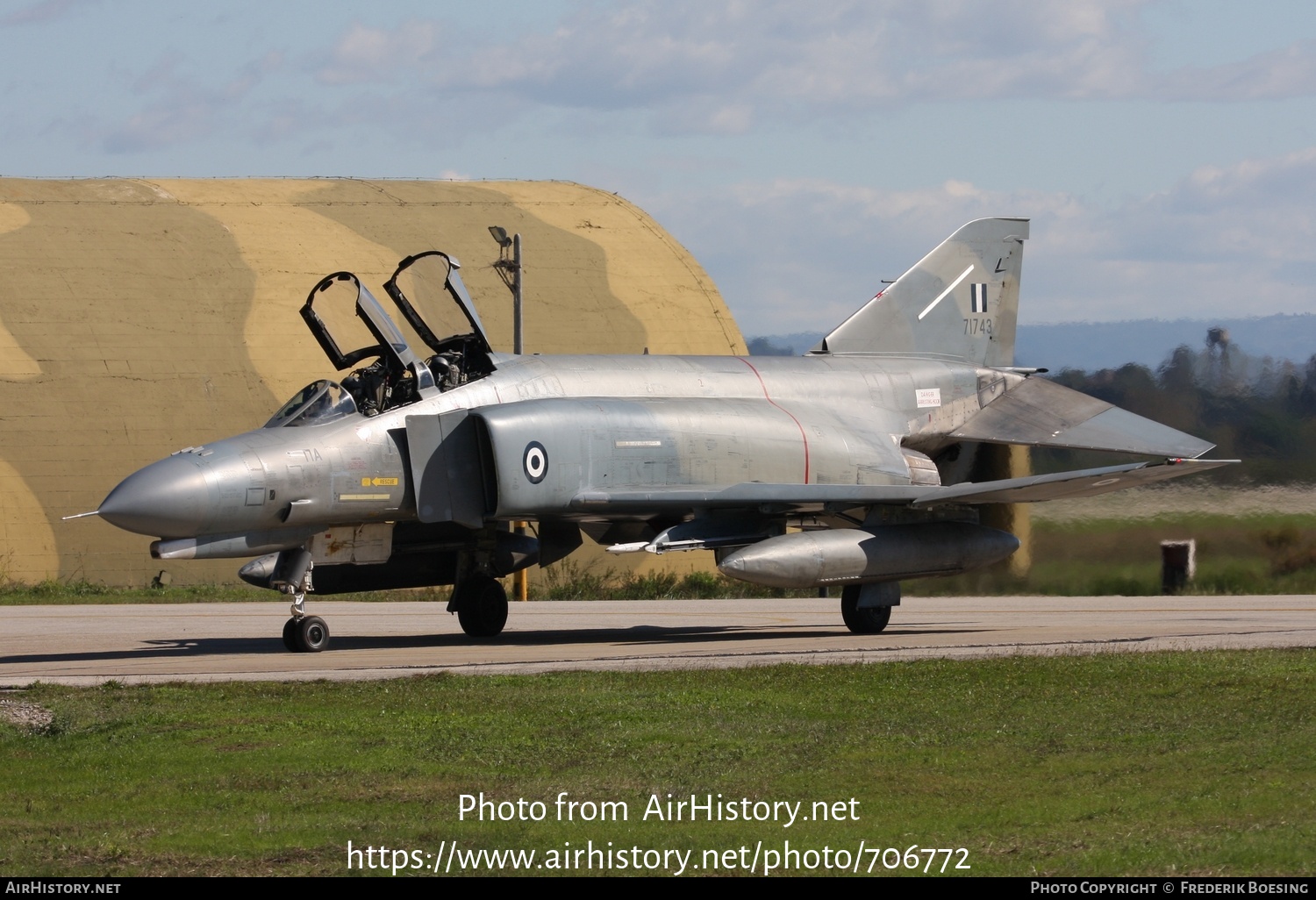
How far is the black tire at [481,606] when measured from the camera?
61.2 feet

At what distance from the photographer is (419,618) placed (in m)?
22.4

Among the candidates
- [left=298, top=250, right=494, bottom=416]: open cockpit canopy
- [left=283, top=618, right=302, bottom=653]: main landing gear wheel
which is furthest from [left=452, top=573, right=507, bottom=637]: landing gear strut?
[left=298, top=250, right=494, bottom=416]: open cockpit canopy

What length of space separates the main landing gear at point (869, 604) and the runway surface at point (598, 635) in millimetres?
256

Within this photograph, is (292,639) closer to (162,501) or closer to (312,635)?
(312,635)

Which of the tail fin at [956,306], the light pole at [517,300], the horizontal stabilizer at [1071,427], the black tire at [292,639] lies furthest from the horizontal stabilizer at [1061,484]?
the light pole at [517,300]

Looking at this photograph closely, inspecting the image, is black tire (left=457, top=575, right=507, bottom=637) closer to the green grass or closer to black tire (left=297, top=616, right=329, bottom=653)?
black tire (left=297, top=616, right=329, bottom=653)

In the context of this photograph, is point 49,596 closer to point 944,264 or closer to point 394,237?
point 394,237

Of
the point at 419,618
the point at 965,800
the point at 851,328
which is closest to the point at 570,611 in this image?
the point at 419,618

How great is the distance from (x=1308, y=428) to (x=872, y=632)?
8.51 m

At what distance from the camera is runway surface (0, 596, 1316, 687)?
49.1ft

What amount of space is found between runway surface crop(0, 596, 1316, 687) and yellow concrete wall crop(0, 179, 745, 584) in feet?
9.75

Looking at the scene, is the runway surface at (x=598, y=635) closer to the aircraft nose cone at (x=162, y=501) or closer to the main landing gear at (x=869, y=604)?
the main landing gear at (x=869, y=604)

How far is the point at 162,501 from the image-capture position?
14.9m

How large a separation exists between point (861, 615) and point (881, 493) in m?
1.45
